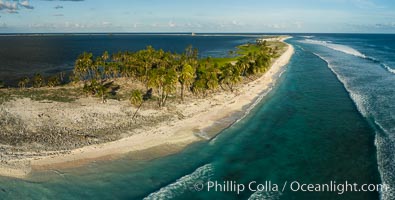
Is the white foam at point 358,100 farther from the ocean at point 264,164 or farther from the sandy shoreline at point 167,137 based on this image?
the sandy shoreline at point 167,137

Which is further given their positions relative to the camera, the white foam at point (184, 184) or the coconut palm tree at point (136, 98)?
the coconut palm tree at point (136, 98)

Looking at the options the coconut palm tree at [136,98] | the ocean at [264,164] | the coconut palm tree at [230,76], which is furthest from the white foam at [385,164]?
the coconut palm tree at [136,98]

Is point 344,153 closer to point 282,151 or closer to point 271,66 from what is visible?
point 282,151

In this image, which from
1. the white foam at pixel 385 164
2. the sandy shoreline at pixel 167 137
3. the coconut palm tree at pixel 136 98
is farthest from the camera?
the coconut palm tree at pixel 136 98

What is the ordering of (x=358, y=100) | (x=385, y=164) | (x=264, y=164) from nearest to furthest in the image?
(x=385, y=164)
(x=264, y=164)
(x=358, y=100)

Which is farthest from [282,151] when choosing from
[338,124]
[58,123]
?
[58,123]

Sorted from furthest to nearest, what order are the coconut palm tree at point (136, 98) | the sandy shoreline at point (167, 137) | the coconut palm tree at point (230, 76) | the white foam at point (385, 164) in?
the coconut palm tree at point (230, 76) → the coconut palm tree at point (136, 98) → the sandy shoreline at point (167, 137) → the white foam at point (385, 164)

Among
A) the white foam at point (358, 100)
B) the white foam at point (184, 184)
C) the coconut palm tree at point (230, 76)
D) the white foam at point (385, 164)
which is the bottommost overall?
the white foam at point (184, 184)

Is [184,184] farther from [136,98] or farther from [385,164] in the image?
[136,98]

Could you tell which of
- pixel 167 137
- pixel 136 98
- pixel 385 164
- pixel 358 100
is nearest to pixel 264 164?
pixel 385 164
